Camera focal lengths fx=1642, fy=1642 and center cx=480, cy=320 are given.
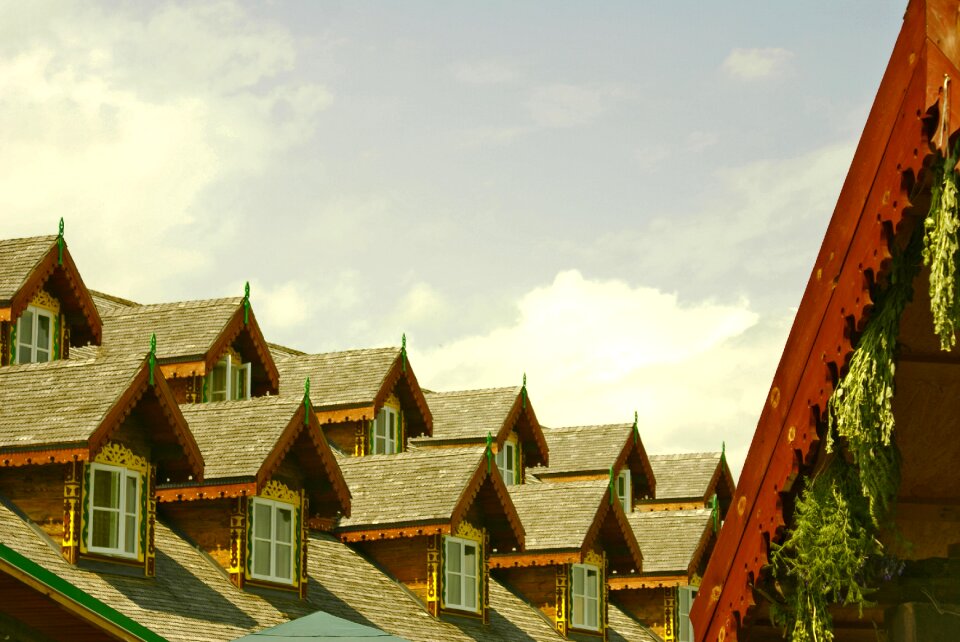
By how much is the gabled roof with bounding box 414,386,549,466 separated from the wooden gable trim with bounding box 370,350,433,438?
2.05 metres

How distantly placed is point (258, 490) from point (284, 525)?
166 centimetres

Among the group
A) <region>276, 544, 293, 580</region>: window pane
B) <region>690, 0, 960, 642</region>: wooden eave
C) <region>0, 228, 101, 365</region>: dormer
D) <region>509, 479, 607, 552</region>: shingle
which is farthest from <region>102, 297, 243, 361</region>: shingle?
<region>690, 0, 960, 642</region>: wooden eave

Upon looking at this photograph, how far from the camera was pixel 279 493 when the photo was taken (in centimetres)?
2312

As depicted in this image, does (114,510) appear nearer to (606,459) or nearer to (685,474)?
(606,459)

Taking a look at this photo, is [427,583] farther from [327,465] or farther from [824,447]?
[824,447]

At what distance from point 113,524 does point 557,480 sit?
19.2 m

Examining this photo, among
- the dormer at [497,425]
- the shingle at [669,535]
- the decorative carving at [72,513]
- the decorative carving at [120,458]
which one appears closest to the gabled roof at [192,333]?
the decorative carving at [120,458]

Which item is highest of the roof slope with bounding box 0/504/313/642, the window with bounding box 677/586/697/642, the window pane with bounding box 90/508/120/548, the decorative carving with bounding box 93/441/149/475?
the decorative carving with bounding box 93/441/149/475

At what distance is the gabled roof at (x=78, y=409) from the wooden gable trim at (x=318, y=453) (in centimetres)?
122

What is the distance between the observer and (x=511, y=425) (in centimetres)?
3469

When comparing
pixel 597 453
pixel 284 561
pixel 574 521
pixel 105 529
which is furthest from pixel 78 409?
pixel 597 453

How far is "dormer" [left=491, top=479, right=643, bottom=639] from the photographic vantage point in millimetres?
30141

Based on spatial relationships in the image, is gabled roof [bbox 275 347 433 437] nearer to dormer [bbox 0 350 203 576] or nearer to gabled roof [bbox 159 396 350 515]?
gabled roof [bbox 159 396 350 515]

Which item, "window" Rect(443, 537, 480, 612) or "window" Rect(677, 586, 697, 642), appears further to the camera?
"window" Rect(677, 586, 697, 642)
